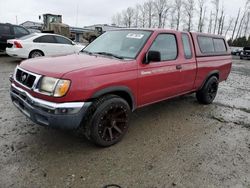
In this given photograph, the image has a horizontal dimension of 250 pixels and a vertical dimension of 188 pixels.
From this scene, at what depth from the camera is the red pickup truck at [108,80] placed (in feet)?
9.48

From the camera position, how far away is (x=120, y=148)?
3.49 m

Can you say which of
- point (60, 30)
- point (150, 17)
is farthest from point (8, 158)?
point (150, 17)

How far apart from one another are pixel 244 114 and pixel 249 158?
223cm

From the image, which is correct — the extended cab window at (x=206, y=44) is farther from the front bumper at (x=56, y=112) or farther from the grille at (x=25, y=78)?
the grille at (x=25, y=78)

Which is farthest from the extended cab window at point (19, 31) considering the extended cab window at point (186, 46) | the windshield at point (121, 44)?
the extended cab window at point (186, 46)

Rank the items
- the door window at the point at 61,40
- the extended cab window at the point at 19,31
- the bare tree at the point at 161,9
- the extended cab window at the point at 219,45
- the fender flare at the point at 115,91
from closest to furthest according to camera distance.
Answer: the fender flare at the point at 115,91 < the extended cab window at the point at 219,45 < the door window at the point at 61,40 < the extended cab window at the point at 19,31 < the bare tree at the point at 161,9

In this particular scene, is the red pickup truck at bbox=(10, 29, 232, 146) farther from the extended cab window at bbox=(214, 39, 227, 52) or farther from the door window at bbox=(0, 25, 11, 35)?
the door window at bbox=(0, 25, 11, 35)

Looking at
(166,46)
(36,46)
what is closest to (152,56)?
(166,46)

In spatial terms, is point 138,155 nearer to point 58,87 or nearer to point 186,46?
point 58,87

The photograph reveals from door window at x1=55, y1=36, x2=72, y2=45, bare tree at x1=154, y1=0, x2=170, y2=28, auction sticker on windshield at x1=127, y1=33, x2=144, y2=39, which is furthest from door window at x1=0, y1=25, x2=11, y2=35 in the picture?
bare tree at x1=154, y1=0, x2=170, y2=28

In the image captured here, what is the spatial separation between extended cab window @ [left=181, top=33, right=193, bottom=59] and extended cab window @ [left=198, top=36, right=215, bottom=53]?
527 millimetres

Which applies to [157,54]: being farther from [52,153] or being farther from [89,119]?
[52,153]

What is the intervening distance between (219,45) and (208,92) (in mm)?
1353

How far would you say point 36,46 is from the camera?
1029 cm
